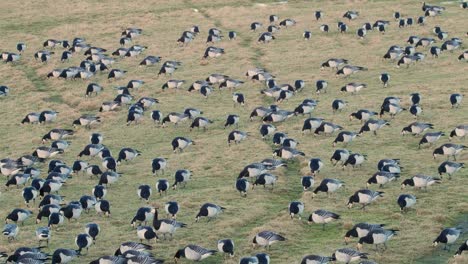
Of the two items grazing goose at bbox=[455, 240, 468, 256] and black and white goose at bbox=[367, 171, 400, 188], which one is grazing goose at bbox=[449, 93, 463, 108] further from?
grazing goose at bbox=[455, 240, 468, 256]

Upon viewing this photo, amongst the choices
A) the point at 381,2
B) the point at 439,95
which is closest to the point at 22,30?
the point at 381,2

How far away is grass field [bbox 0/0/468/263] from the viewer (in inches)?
1193

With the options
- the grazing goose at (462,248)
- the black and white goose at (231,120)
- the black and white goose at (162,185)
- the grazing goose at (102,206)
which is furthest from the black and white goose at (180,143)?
the grazing goose at (462,248)

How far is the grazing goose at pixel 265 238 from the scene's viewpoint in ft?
92.2

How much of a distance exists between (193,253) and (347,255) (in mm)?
4771

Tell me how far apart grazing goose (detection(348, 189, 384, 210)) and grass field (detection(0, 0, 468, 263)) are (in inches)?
15.7

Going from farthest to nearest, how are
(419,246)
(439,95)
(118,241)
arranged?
(439,95) → (118,241) → (419,246)

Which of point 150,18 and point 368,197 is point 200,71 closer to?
point 150,18

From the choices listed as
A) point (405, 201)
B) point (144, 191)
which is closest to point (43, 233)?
point (144, 191)

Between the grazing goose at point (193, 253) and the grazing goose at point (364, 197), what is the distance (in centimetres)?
650

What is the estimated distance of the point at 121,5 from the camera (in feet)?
283

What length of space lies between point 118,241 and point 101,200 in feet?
9.57

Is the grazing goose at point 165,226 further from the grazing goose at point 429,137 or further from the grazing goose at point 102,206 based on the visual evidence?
the grazing goose at point 429,137

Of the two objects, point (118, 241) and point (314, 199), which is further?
point (314, 199)
